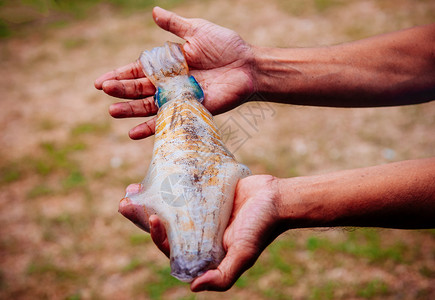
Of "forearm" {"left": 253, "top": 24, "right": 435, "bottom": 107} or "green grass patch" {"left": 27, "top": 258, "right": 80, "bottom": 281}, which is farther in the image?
"green grass patch" {"left": 27, "top": 258, "right": 80, "bottom": 281}

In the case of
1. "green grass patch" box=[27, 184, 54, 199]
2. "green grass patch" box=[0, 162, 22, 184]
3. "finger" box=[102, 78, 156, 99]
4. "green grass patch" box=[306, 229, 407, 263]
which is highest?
"finger" box=[102, 78, 156, 99]

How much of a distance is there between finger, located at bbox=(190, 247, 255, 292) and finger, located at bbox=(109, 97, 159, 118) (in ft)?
3.61

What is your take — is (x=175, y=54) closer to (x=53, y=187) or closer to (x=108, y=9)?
(x=53, y=187)

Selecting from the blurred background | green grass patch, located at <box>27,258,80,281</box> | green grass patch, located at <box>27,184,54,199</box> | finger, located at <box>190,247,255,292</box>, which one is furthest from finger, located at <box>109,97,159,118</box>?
green grass patch, located at <box>27,184,54,199</box>

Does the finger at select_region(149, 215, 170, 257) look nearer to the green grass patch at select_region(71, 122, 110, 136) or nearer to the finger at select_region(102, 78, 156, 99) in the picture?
the finger at select_region(102, 78, 156, 99)

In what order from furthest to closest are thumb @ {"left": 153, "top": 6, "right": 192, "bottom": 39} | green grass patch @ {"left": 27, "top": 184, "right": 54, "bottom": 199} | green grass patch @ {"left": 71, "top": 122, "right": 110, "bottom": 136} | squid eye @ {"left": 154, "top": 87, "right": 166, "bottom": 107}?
1. green grass patch @ {"left": 71, "top": 122, "right": 110, "bottom": 136}
2. green grass patch @ {"left": 27, "top": 184, "right": 54, "bottom": 199}
3. thumb @ {"left": 153, "top": 6, "right": 192, "bottom": 39}
4. squid eye @ {"left": 154, "top": 87, "right": 166, "bottom": 107}

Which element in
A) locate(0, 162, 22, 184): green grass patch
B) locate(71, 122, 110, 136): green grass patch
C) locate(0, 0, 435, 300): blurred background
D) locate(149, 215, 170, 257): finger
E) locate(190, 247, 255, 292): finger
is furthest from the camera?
locate(71, 122, 110, 136): green grass patch

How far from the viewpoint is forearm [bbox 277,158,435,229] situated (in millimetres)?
1867

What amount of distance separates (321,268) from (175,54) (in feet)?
6.66

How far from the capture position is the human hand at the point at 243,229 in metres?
1.65

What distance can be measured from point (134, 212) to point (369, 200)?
3.62 feet

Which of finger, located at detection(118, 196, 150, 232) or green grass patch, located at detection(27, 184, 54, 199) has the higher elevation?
finger, located at detection(118, 196, 150, 232)

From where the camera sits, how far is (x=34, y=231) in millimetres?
3699

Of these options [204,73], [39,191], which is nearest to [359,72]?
[204,73]
